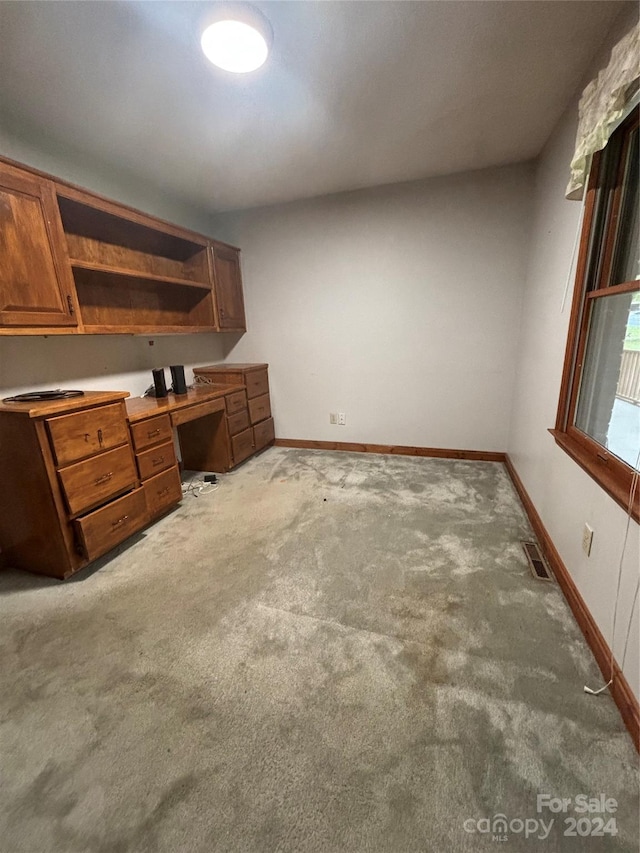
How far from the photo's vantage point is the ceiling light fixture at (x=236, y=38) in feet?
4.30

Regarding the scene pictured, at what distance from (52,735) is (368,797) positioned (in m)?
1.04

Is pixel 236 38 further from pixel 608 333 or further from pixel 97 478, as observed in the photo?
pixel 97 478

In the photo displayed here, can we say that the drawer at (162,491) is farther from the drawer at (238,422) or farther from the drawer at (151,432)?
the drawer at (238,422)

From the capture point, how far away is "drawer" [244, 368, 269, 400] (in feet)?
11.4

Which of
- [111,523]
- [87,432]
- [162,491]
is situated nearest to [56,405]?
[87,432]

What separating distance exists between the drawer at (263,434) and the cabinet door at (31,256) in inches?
76.8

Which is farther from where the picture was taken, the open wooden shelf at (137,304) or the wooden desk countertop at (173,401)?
the open wooden shelf at (137,304)

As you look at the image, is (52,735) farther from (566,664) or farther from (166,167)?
(166,167)

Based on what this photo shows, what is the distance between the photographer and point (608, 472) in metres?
1.33

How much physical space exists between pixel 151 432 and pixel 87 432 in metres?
0.47

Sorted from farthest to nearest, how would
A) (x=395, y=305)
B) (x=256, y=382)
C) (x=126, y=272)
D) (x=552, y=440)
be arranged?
(x=256, y=382) → (x=395, y=305) → (x=126, y=272) → (x=552, y=440)

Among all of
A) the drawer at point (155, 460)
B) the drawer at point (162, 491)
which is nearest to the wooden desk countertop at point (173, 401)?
the drawer at point (155, 460)

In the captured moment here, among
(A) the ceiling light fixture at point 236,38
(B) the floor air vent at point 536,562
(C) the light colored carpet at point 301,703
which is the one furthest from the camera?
(B) the floor air vent at point 536,562

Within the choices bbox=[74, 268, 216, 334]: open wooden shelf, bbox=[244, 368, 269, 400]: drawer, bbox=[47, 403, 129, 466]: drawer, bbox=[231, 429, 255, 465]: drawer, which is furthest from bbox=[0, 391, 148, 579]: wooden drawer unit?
bbox=[244, 368, 269, 400]: drawer
